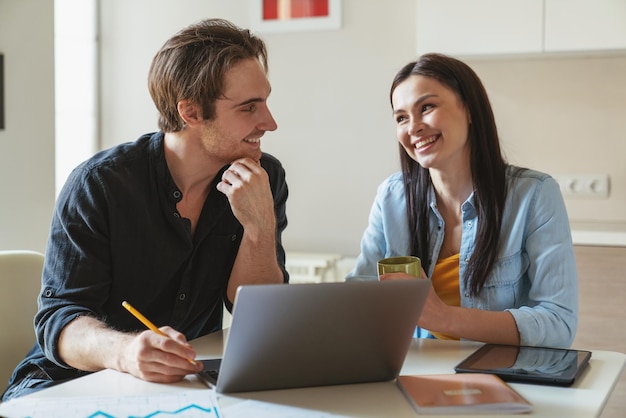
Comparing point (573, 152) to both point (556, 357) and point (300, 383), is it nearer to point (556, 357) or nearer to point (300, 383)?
point (556, 357)

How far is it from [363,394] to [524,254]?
0.74 metres

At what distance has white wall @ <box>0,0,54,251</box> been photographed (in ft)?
10.1

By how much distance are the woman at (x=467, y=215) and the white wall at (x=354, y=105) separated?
180 cm

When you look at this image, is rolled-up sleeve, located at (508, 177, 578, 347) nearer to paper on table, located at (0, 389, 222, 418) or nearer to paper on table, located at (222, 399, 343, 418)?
paper on table, located at (222, 399, 343, 418)

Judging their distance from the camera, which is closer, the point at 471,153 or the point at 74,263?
the point at 74,263

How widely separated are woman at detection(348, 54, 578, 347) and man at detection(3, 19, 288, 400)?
318 millimetres

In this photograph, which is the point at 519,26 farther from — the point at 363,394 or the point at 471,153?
the point at 363,394

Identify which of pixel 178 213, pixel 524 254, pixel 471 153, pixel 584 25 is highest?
pixel 584 25

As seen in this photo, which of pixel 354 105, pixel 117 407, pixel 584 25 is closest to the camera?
pixel 117 407

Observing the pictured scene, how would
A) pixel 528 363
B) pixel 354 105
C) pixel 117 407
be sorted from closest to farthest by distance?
pixel 117 407, pixel 528 363, pixel 354 105

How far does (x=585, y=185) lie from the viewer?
11.9 ft

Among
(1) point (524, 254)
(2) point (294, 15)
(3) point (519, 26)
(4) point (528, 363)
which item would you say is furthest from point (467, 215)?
(2) point (294, 15)

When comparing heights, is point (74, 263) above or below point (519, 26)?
below

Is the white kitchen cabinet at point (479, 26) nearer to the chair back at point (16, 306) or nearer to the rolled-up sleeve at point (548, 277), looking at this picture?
the rolled-up sleeve at point (548, 277)
